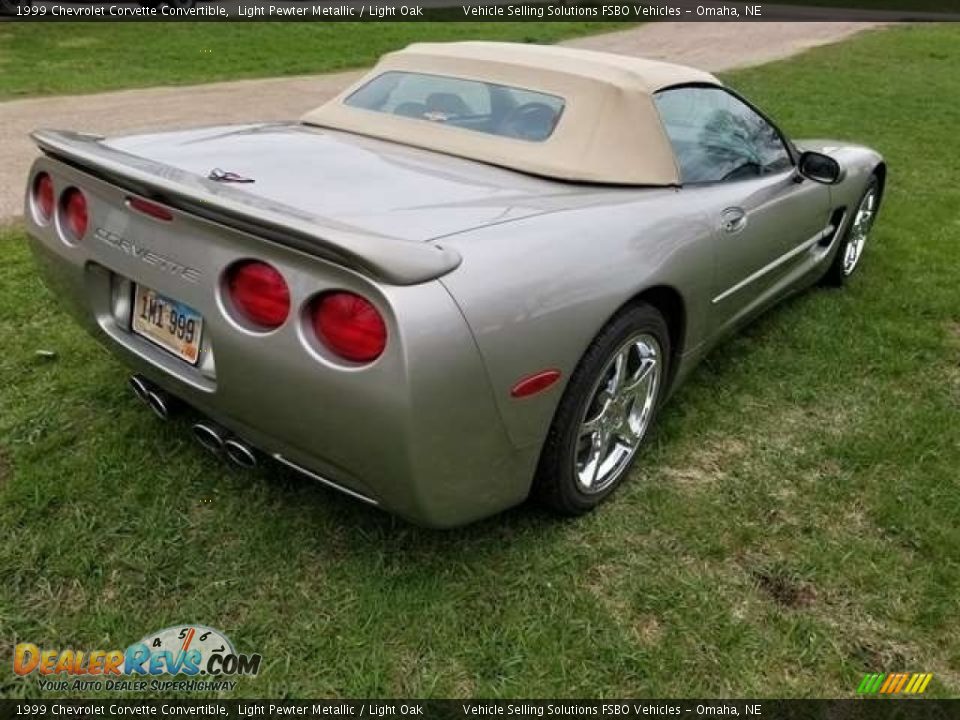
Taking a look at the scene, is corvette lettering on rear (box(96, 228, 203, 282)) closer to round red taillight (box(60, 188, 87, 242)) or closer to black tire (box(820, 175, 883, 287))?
round red taillight (box(60, 188, 87, 242))

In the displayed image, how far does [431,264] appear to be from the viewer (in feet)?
6.27

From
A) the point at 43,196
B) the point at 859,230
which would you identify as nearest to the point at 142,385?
the point at 43,196

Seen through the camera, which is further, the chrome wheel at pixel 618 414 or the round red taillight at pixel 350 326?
the chrome wheel at pixel 618 414

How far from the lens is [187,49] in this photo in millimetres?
13461

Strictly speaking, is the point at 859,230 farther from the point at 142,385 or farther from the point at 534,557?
the point at 142,385

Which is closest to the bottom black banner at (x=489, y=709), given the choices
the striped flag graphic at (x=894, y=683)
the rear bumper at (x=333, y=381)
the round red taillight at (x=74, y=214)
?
the striped flag graphic at (x=894, y=683)

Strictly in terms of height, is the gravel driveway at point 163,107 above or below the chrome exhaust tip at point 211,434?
above

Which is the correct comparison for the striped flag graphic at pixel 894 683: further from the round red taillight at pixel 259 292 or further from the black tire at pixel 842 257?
the black tire at pixel 842 257

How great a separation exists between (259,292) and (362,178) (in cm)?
62

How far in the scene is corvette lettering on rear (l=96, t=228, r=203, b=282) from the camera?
7.04 ft

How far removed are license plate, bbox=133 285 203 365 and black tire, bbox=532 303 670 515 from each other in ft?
3.29

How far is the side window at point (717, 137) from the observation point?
307cm

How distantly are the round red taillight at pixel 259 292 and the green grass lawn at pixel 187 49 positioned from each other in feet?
29.2

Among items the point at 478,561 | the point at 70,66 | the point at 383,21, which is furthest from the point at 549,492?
the point at 383,21
